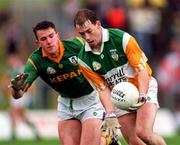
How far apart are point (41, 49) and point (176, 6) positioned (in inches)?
403

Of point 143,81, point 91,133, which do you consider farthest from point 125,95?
point 91,133

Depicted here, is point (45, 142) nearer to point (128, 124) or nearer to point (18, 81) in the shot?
point (128, 124)

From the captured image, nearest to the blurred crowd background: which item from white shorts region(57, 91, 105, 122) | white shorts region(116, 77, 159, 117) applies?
white shorts region(57, 91, 105, 122)

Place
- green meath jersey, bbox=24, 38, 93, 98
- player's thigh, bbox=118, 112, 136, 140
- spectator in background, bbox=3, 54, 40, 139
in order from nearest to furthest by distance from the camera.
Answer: player's thigh, bbox=118, 112, 136, 140 → green meath jersey, bbox=24, 38, 93, 98 → spectator in background, bbox=3, 54, 40, 139

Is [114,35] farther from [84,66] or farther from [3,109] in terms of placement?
[3,109]

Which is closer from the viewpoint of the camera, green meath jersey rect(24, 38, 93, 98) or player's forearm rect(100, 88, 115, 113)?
player's forearm rect(100, 88, 115, 113)

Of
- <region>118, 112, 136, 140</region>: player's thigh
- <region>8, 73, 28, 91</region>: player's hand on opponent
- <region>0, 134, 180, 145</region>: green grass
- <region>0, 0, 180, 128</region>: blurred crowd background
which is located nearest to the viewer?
<region>8, 73, 28, 91</region>: player's hand on opponent

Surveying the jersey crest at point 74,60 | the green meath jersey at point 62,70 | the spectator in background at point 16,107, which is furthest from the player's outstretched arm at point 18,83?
the spectator in background at point 16,107

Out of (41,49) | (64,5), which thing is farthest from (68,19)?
(41,49)

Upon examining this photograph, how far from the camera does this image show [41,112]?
21531 millimetres

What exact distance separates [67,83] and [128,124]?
41.0 inches

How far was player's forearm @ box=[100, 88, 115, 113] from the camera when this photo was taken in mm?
11789

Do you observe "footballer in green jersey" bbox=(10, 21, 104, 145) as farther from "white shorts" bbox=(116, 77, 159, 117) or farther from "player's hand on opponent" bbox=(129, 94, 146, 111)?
"player's hand on opponent" bbox=(129, 94, 146, 111)

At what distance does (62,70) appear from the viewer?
12.3 metres
